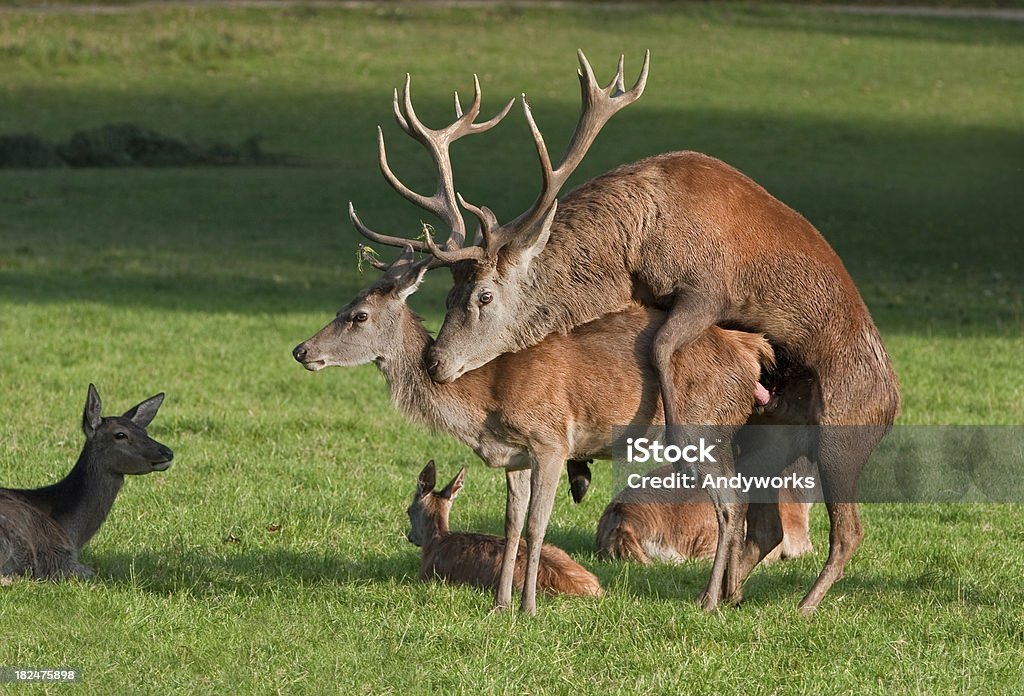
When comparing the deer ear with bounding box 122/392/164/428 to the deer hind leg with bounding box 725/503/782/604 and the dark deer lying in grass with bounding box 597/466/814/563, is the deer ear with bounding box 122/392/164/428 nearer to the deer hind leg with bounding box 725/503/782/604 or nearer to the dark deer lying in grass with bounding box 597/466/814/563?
the dark deer lying in grass with bounding box 597/466/814/563

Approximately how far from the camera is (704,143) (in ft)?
104

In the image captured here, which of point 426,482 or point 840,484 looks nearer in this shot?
point 840,484

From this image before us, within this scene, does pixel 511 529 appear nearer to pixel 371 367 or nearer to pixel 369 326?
pixel 369 326

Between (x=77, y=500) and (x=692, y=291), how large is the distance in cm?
365

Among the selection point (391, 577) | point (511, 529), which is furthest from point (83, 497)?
point (511, 529)

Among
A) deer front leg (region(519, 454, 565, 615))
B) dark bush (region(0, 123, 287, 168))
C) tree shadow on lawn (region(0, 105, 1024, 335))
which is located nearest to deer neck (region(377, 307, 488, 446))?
deer front leg (region(519, 454, 565, 615))

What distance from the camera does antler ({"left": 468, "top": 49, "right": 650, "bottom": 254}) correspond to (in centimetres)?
789

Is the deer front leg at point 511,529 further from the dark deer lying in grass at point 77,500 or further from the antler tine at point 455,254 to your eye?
the dark deer lying in grass at point 77,500

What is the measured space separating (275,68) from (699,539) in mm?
32441

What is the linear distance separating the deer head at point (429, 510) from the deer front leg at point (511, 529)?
668 mm

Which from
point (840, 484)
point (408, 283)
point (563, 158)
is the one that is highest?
point (563, 158)

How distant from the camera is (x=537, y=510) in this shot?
7758mm

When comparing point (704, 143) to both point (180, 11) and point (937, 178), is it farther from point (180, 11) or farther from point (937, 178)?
point (180, 11)

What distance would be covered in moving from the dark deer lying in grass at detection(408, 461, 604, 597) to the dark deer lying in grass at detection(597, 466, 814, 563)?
0.56 meters
